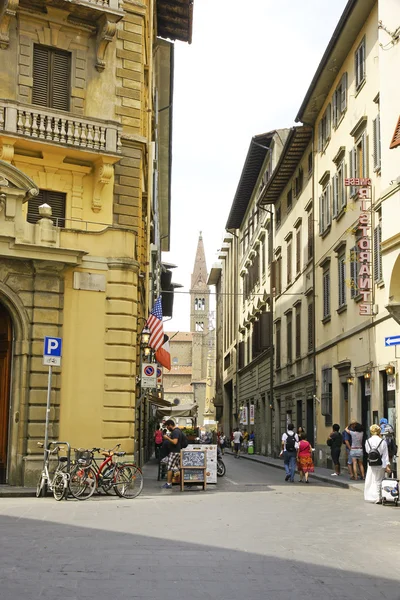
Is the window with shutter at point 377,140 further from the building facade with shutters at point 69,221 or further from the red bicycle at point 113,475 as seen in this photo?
the red bicycle at point 113,475

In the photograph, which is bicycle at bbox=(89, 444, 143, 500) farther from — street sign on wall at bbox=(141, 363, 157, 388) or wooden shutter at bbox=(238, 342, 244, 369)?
wooden shutter at bbox=(238, 342, 244, 369)

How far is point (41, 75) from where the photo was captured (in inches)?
845

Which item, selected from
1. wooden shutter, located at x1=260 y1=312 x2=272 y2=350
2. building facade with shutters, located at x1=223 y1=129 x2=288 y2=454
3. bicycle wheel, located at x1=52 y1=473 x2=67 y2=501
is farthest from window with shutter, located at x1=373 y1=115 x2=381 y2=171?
wooden shutter, located at x1=260 y1=312 x2=272 y2=350

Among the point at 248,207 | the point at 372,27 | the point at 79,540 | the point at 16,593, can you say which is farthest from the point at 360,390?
the point at 248,207

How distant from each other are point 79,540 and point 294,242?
3008cm

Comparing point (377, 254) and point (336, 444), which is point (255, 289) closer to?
point (336, 444)

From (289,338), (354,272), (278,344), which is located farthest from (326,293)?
(278,344)

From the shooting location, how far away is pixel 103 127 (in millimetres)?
21250

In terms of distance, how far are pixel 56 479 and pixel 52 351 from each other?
9.05 feet

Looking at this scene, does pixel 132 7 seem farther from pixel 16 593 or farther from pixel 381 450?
pixel 16 593

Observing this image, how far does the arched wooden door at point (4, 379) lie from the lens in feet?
65.1

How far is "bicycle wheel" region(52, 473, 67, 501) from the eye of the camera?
1719 centimetres

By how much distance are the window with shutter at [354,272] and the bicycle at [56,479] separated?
12074 millimetres

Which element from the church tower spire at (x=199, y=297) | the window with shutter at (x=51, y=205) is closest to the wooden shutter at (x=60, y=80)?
the window with shutter at (x=51, y=205)
